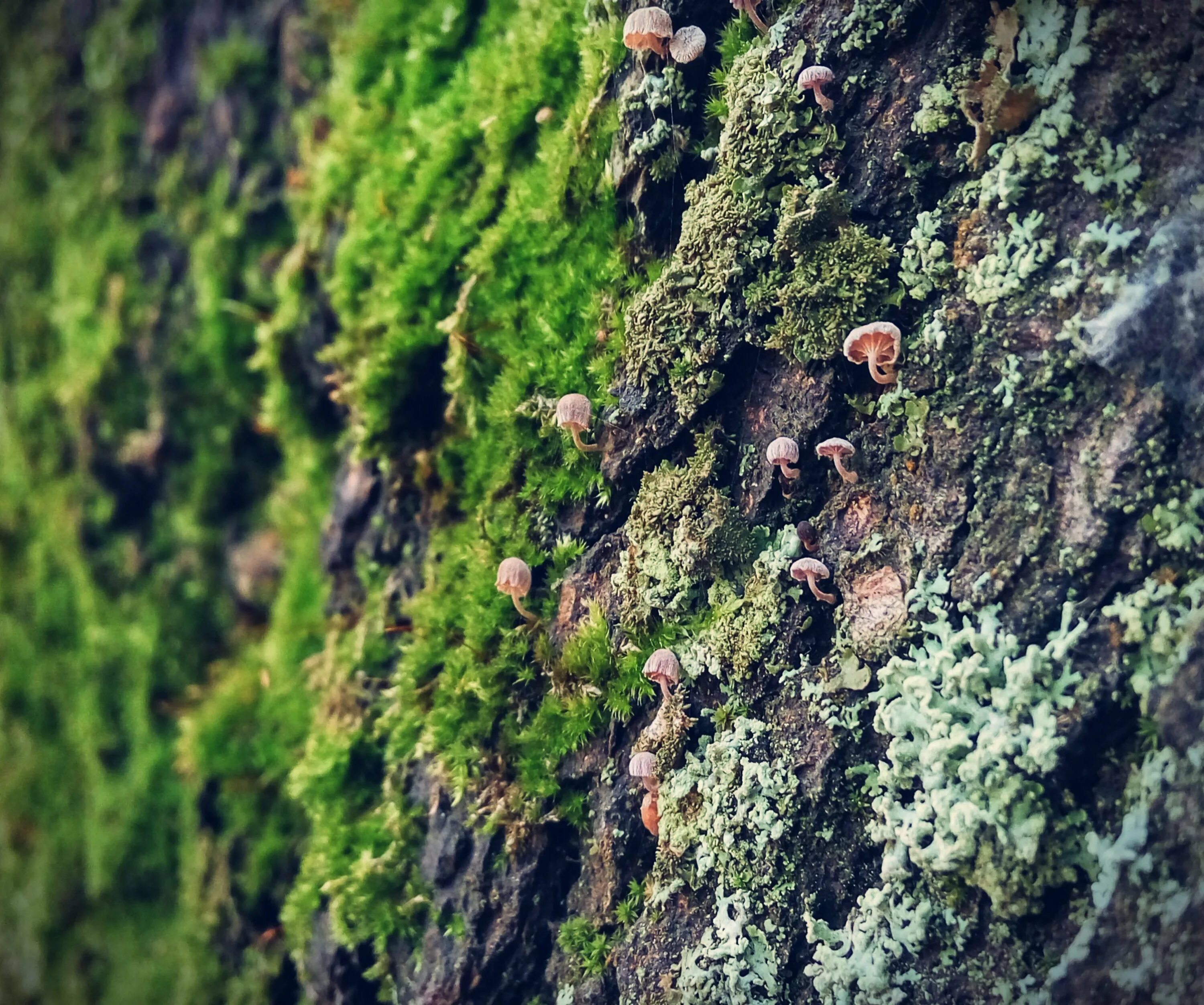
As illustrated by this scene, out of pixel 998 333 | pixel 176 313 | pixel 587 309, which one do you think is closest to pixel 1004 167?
pixel 998 333

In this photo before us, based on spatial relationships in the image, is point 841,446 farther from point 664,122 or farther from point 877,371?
point 664,122

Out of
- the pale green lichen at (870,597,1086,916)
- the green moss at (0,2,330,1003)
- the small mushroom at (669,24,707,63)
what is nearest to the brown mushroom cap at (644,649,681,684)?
the pale green lichen at (870,597,1086,916)

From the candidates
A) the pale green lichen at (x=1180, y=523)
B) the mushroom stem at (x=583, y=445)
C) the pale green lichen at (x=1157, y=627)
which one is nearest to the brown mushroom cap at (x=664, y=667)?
the mushroom stem at (x=583, y=445)

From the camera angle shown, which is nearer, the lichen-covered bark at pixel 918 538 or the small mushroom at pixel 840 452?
the lichen-covered bark at pixel 918 538

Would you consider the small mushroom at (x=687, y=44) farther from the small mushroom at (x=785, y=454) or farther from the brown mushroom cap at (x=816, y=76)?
the small mushroom at (x=785, y=454)

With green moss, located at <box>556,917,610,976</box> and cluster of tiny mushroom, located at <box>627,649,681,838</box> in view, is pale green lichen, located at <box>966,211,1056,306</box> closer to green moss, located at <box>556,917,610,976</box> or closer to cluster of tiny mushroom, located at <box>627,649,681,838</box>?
cluster of tiny mushroom, located at <box>627,649,681,838</box>

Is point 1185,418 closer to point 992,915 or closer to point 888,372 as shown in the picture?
point 888,372
